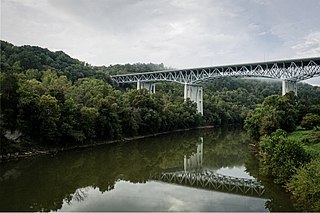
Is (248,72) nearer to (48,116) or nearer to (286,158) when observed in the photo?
(48,116)

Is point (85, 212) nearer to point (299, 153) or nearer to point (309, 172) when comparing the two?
point (309, 172)

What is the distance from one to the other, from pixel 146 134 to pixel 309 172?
1457 inches

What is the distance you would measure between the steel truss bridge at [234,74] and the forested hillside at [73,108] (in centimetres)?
500

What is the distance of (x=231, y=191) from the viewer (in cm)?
2262

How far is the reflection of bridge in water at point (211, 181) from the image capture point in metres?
22.7

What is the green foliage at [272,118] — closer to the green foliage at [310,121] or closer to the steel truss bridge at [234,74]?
the green foliage at [310,121]

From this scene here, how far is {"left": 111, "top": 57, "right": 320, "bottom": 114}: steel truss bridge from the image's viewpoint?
5667 cm

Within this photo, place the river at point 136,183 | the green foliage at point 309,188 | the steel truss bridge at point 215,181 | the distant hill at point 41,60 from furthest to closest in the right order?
the distant hill at point 41,60 < the steel truss bridge at point 215,181 < the river at point 136,183 < the green foliage at point 309,188

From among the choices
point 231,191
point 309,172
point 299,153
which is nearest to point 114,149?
point 231,191

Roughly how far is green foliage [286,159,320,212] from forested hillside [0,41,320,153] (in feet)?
75.0

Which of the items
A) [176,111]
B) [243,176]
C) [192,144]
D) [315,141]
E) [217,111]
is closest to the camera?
[243,176]

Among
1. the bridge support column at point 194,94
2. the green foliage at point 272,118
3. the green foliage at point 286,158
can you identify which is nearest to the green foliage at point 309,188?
the green foliage at point 286,158

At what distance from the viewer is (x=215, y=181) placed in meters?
26.2

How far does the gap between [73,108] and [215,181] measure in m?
18.4
